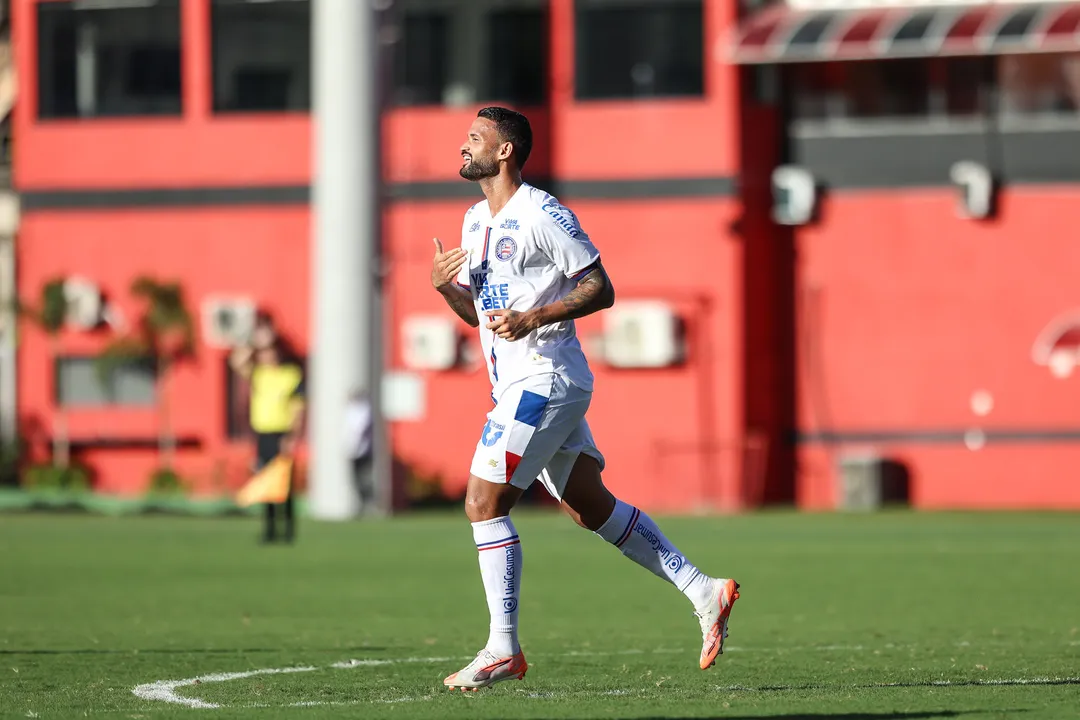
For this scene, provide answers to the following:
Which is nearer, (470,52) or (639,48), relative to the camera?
(639,48)

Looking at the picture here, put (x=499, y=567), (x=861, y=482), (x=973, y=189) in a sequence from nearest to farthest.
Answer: (x=499, y=567) → (x=861, y=482) → (x=973, y=189)

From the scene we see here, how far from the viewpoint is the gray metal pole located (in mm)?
27547

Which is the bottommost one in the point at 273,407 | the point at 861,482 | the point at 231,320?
the point at 861,482

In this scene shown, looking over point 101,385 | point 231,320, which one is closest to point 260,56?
point 231,320

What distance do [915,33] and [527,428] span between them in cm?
2310

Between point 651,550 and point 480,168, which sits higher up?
point 480,168

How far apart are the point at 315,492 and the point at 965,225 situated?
1095cm

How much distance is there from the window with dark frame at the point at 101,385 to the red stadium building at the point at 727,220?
51.5 inches

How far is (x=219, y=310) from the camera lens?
106ft

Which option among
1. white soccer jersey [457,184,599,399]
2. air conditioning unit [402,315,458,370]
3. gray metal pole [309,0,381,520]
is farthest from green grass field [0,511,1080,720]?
air conditioning unit [402,315,458,370]

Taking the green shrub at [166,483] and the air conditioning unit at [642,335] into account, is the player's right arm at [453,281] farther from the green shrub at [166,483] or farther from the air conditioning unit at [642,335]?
the green shrub at [166,483]

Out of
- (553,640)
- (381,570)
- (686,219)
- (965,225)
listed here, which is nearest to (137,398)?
(686,219)

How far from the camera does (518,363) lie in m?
8.16

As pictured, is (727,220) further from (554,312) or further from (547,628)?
Result: (554,312)
